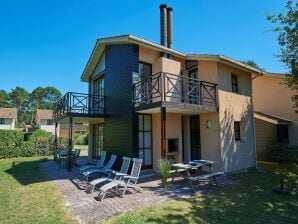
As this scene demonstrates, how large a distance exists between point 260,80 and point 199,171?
1160cm

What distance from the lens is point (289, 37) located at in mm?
11891

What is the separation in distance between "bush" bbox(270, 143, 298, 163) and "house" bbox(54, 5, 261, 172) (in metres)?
3.53

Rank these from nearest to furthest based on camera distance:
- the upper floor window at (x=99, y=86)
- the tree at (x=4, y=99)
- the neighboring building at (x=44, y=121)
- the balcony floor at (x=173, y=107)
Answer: the balcony floor at (x=173, y=107), the upper floor window at (x=99, y=86), the neighboring building at (x=44, y=121), the tree at (x=4, y=99)

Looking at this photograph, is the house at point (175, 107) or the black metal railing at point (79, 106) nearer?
the house at point (175, 107)

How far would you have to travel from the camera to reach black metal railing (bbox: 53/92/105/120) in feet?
43.4

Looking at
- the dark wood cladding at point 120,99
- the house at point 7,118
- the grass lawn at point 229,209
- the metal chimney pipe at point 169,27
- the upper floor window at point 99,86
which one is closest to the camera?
the grass lawn at point 229,209

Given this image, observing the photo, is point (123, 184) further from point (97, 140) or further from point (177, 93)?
point (97, 140)

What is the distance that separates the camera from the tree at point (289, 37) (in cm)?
1152

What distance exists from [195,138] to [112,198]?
6.69 meters

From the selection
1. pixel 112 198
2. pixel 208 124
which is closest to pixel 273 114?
pixel 208 124

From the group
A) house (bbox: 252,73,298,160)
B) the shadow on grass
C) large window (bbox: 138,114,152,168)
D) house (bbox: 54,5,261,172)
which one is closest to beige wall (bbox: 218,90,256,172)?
house (bbox: 54,5,261,172)

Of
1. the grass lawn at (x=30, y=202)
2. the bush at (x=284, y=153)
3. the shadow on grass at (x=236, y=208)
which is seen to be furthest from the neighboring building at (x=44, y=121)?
the shadow on grass at (x=236, y=208)

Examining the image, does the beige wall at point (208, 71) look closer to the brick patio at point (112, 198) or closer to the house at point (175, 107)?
the house at point (175, 107)

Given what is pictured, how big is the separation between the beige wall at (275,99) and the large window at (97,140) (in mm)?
13585
